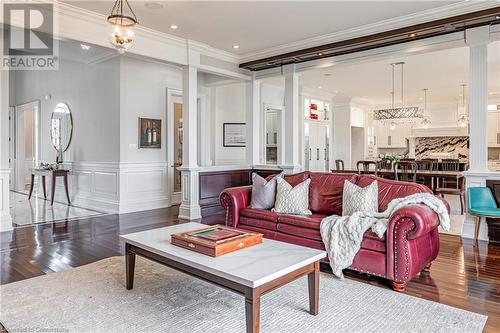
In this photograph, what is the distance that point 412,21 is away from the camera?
15.8 feet

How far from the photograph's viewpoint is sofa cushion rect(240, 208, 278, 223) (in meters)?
3.87

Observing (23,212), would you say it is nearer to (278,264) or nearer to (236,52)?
(236,52)

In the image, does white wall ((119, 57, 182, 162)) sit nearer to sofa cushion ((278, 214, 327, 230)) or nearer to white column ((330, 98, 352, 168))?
sofa cushion ((278, 214, 327, 230))

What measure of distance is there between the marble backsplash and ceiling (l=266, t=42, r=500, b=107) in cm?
138

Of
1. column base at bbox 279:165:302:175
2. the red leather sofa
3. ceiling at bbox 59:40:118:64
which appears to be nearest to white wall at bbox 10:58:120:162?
ceiling at bbox 59:40:118:64

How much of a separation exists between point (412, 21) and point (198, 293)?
456cm

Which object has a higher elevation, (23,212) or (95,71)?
(95,71)

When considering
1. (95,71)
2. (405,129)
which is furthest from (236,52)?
(405,129)

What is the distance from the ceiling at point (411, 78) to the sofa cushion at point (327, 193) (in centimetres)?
266

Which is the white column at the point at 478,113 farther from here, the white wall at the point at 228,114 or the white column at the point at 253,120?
the white wall at the point at 228,114

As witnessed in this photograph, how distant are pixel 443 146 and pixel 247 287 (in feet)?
40.5

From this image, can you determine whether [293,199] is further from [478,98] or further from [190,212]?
[478,98]

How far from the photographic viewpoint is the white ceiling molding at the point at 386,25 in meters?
4.32

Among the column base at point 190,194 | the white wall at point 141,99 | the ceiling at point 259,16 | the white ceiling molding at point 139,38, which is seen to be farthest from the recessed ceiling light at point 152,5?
the column base at point 190,194
